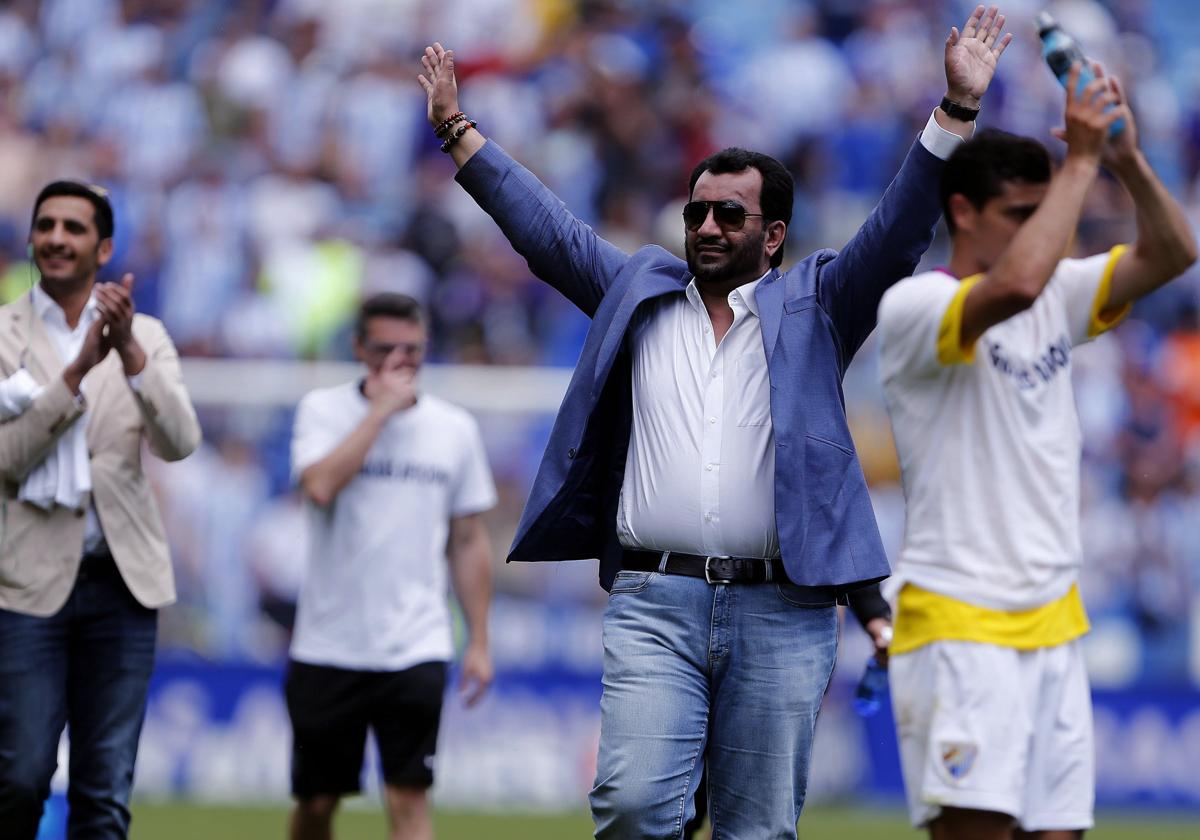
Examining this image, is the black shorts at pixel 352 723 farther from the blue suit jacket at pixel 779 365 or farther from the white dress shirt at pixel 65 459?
the blue suit jacket at pixel 779 365

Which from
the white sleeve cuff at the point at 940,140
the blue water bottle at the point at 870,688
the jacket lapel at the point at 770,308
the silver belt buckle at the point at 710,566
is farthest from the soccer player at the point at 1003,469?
the blue water bottle at the point at 870,688

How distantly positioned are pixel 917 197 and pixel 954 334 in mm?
727

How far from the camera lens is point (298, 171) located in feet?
54.8

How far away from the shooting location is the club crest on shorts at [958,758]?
15.9 ft

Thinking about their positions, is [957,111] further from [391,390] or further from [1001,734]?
[391,390]

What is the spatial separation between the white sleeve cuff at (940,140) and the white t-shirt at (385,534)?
3623mm

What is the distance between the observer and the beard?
5.84 m

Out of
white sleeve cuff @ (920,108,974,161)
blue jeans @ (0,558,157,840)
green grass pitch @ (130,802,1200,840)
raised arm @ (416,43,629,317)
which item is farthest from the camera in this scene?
green grass pitch @ (130,802,1200,840)

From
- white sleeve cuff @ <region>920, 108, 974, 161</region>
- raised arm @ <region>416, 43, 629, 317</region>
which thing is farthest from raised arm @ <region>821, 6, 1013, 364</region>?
raised arm @ <region>416, 43, 629, 317</region>

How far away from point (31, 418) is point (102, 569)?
2.10 ft

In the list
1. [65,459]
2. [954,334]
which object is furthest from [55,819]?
[954,334]

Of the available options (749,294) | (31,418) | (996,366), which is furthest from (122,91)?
(996,366)

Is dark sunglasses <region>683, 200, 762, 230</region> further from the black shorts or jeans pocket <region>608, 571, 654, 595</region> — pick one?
the black shorts

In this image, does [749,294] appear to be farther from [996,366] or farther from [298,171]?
[298,171]
